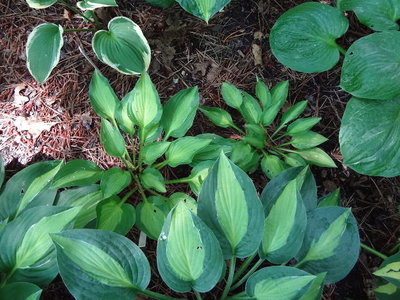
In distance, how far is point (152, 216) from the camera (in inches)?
58.3

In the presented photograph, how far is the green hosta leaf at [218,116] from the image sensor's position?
1.64 m

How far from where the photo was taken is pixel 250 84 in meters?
1.84

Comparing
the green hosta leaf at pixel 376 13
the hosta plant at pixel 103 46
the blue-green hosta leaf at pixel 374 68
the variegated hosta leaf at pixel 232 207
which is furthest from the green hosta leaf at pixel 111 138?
the green hosta leaf at pixel 376 13

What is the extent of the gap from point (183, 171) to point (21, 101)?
75cm

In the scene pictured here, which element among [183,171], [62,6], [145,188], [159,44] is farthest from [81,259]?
[62,6]

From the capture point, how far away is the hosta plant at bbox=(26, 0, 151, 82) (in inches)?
62.8

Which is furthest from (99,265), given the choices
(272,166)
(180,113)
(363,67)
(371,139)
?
(363,67)

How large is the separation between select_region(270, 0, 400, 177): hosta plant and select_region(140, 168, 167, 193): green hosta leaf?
0.70 metres

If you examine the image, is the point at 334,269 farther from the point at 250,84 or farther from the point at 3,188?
→ the point at 3,188

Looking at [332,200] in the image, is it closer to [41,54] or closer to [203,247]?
[203,247]

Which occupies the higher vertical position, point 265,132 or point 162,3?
point 162,3

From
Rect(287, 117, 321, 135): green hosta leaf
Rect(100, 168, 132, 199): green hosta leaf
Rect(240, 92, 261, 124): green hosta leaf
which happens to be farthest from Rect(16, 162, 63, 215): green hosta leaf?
Rect(287, 117, 321, 135): green hosta leaf

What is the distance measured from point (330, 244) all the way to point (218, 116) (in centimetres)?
63

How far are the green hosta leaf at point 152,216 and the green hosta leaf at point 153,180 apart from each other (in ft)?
0.21
